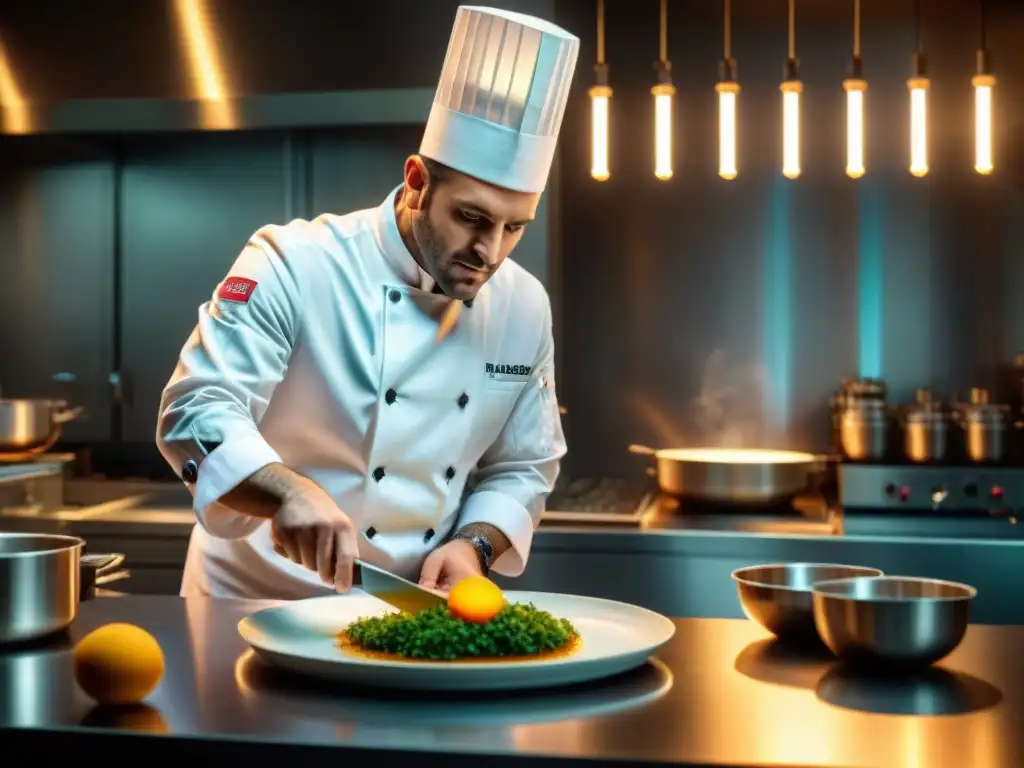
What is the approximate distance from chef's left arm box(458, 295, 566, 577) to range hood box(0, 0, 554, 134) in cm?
139

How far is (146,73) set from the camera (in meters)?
3.50

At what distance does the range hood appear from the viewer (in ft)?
11.0

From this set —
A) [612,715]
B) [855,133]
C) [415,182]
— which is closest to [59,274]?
[415,182]

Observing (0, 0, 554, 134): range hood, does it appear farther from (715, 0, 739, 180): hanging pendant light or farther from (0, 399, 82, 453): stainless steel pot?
(0, 399, 82, 453): stainless steel pot

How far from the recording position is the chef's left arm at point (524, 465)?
202 centimetres

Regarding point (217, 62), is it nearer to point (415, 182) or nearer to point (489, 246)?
point (415, 182)

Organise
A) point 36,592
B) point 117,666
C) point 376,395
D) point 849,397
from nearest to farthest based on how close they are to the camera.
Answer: point 117,666
point 36,592
point 376,395
point 849,397

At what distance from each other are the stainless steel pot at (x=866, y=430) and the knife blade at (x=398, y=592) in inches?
82.9

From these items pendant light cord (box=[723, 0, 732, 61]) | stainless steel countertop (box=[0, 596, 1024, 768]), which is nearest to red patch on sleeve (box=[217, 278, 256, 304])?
stainless steel countertop (box=[0, 596, 1024, 768])

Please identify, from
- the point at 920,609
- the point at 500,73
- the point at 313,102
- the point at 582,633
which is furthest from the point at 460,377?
the point at 313,102

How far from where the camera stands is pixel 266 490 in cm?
153

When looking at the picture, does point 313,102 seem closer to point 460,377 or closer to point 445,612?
point 460,377

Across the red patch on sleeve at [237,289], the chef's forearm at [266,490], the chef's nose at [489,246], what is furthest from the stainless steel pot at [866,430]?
the chef's forearm at [266,490]

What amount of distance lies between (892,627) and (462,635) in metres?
0.45
